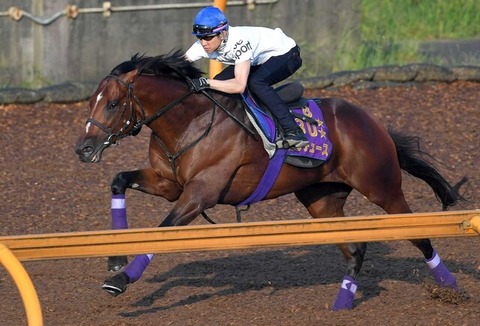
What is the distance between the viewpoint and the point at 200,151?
6.80m

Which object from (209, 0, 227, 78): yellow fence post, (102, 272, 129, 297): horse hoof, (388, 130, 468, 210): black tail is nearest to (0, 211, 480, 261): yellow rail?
(102, 272, 129, 297): horse hoof

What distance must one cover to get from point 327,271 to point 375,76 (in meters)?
4.93

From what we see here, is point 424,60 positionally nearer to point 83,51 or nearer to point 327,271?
point 83,51

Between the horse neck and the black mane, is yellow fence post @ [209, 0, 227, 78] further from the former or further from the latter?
the horse neck

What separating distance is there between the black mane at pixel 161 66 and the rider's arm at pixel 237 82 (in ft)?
0.82

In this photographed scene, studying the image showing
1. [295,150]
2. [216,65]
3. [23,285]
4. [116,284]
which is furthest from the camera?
[216,65]

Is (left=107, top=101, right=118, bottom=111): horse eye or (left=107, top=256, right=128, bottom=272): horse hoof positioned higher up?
(left=107, top=101, right=118, bottom=111): horse eye

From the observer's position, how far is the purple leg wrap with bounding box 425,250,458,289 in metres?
7.41

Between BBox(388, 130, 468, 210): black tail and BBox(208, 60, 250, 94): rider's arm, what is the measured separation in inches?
56.4

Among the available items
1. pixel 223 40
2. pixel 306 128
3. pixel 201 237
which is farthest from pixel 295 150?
pixel 201 237

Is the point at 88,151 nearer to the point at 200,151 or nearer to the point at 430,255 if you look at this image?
the point at 200,151

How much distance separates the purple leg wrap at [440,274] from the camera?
741 cm

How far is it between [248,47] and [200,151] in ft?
2.29

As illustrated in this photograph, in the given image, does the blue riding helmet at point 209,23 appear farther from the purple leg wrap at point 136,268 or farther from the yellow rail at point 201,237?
the yellow rail at point 201,237
